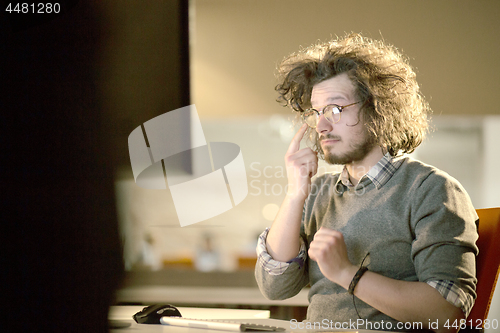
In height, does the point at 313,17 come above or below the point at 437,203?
above

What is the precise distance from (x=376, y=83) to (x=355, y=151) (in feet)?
0.85

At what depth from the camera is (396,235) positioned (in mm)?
1061

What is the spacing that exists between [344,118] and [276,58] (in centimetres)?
112

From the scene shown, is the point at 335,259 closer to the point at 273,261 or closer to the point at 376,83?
the point at 273,261

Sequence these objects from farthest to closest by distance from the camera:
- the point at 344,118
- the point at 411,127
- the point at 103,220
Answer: the point at 103,220
the point at 411,127
the point at 344,118

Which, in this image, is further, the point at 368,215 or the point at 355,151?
the point at 355,151

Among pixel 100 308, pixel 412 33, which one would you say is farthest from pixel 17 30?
pixel 412 33

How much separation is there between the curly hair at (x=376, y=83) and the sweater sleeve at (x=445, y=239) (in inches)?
9.4

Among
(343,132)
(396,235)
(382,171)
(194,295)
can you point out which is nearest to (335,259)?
(396,235)

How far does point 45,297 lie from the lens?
46.2 inches

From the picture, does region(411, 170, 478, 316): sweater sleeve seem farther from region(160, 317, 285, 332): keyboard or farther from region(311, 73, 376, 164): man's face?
region(160, 317, 285, 332): keyboard

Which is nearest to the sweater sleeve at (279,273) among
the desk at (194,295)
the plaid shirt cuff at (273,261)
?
the plaid shirt cuff at (273,261)

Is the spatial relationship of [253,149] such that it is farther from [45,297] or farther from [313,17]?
[45,297]

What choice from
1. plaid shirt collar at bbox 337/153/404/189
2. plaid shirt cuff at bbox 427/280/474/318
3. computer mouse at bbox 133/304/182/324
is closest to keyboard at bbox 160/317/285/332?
computer mouse at bbox 133/304/182/324
